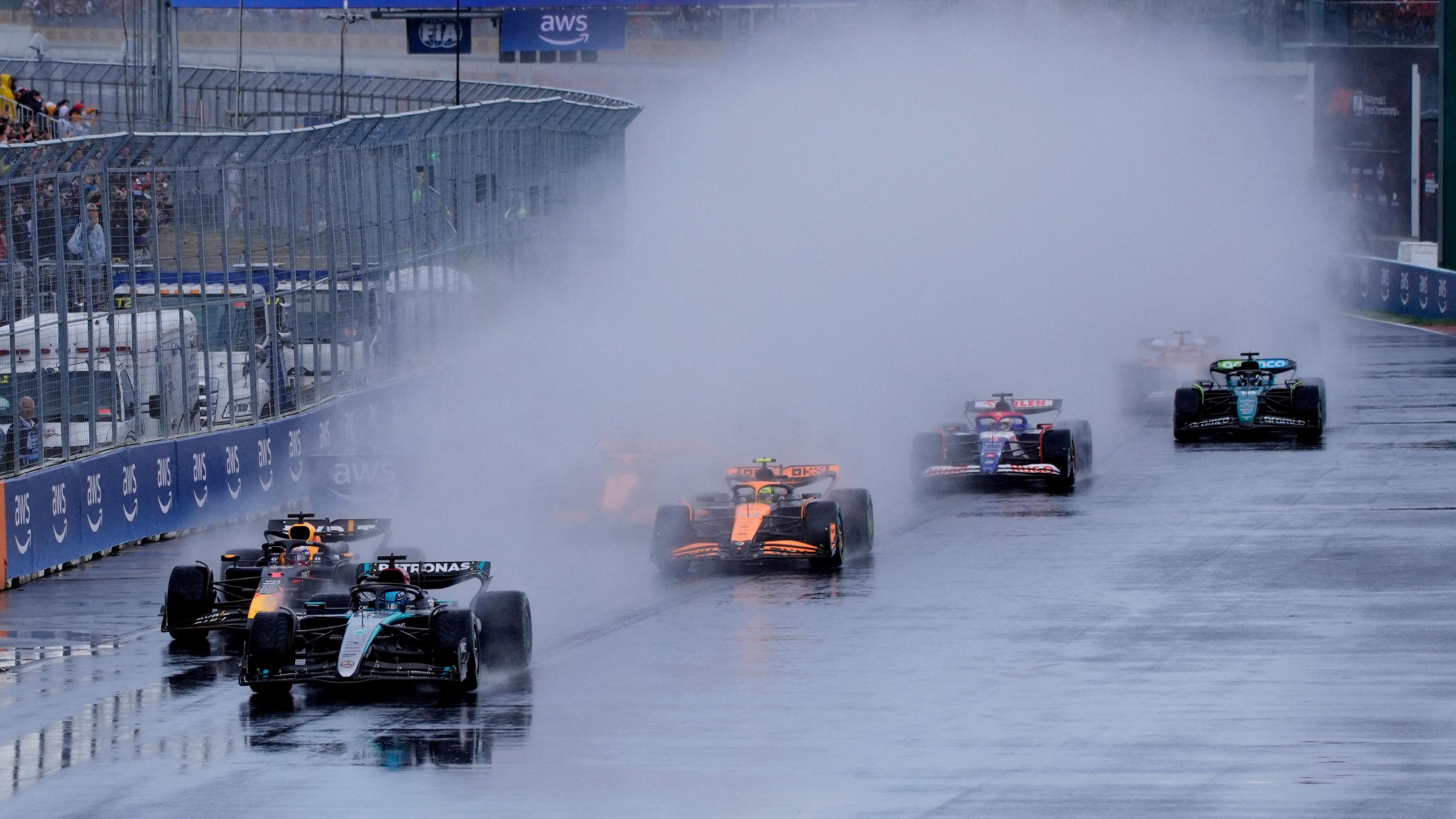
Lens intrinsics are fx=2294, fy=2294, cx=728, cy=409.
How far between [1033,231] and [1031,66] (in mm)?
3803

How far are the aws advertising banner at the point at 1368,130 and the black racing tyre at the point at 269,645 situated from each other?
4893cm

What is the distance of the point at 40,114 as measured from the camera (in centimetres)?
3178

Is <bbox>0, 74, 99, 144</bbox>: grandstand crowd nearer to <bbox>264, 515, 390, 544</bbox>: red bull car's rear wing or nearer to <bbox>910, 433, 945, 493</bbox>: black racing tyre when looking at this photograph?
<bbox>910, 433, 945, 493</bbox>: black racing tyre

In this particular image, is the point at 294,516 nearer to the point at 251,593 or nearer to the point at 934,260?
the point at 251,593

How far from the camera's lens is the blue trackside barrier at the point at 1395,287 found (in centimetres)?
5131

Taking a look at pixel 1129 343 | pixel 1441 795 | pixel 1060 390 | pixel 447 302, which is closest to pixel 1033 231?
pixel 1129 343

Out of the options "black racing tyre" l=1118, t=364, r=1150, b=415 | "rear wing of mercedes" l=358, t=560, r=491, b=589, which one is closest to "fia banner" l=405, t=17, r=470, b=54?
"black racing tyre" l=1118, t=364, r=1150, b=415

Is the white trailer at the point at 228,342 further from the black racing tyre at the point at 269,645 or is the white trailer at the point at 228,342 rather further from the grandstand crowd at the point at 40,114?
the black racing tyre at the point at 269,645

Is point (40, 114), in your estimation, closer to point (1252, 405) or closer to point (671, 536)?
point (671, 536)

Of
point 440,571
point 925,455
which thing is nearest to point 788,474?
point 925,455

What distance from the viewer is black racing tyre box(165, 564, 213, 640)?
1670cm

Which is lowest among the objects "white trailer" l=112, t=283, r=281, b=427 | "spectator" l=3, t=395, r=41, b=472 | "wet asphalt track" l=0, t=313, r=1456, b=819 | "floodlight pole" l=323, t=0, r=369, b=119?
"wet asphalt track" l=0, t=313, r=1456, b=819

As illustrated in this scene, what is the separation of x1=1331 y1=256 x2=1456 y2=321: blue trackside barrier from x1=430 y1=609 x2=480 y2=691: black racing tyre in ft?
132

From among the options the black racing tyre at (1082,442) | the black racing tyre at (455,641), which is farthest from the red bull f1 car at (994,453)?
the black racing tyre at (455,641)
